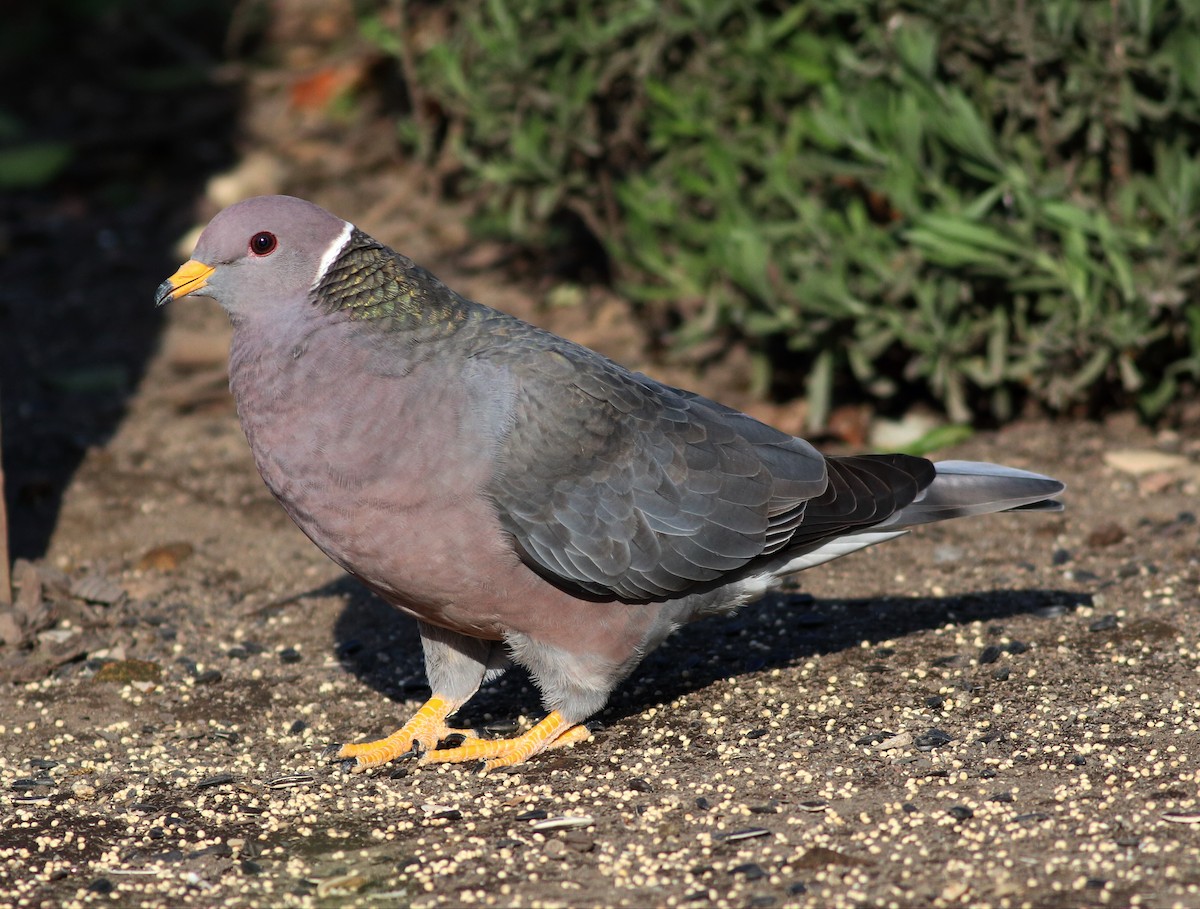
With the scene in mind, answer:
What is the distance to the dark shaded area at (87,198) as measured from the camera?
7.64 m

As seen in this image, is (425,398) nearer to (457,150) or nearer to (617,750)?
(617,750)

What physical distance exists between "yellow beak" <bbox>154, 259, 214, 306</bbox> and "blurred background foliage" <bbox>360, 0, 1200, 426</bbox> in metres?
3.11

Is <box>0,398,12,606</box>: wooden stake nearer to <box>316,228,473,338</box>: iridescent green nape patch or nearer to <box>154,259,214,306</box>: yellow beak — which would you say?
<box>154,259,214,306</box>: yellow beak

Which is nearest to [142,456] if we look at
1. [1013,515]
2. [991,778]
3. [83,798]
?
[83,798]

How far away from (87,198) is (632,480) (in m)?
7.00

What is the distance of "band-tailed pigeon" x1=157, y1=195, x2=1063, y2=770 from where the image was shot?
169 inches

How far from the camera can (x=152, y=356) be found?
8.45 m

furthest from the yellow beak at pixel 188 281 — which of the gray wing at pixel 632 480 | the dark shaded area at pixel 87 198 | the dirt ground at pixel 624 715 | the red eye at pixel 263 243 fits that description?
the dark shaded area at pixel 87 198

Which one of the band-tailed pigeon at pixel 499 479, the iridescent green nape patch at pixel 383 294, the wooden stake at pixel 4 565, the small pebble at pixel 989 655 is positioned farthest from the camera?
the wooden stake at pixel 4 565

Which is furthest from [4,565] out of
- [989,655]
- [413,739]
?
[989,655]

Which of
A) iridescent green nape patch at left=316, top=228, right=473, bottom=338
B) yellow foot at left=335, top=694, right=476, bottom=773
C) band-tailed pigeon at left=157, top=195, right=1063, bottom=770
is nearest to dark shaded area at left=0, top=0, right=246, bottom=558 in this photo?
yellow foot at left=335, top=694, right=476, bottom=773

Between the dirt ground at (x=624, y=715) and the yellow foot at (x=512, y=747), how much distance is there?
0.21 ft

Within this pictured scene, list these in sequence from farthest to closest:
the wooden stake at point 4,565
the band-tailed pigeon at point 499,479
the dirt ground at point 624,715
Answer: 1. the wooden stake at point 4,565
2. the band-tailed pigeon at point 499,479
3. the dirt ground at point 624,715

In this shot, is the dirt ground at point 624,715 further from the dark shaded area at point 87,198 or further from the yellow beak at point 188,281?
the yellow beak at point 188,281
